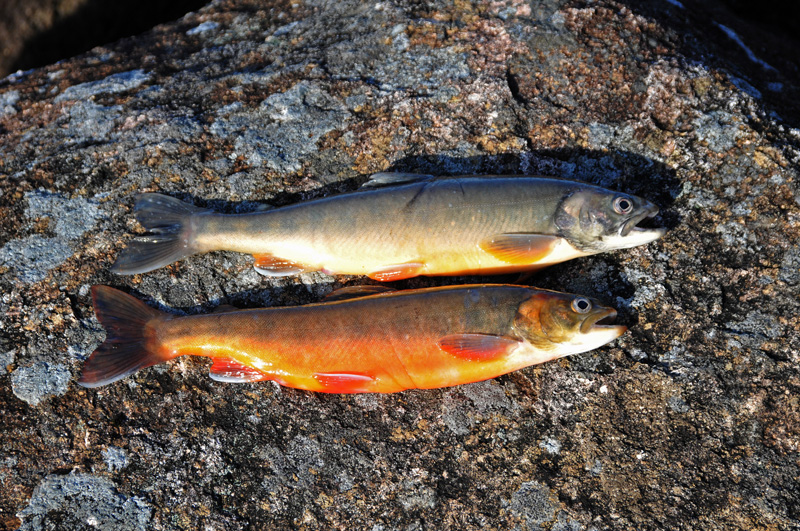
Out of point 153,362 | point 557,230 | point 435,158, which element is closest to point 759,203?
point 557,230

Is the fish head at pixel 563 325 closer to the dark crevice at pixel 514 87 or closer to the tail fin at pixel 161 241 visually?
the dark crevice at pixel 514 87

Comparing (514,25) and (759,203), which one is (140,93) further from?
(759,203)

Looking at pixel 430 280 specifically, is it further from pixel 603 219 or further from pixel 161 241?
pixel 161 241

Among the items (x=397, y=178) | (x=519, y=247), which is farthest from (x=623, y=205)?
(x=397, y=178)

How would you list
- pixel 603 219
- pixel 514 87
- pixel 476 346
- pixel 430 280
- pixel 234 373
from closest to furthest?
1. pixel 476 346
2. pixel 234 373
3. pixel 603 219
4. pixel 430 280
5. pixel 514 87

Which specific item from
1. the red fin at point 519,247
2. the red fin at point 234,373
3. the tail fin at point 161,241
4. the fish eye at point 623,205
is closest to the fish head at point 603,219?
the fish eye at point 623,205

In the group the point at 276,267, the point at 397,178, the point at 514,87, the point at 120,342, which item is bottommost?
the point at 120,342
